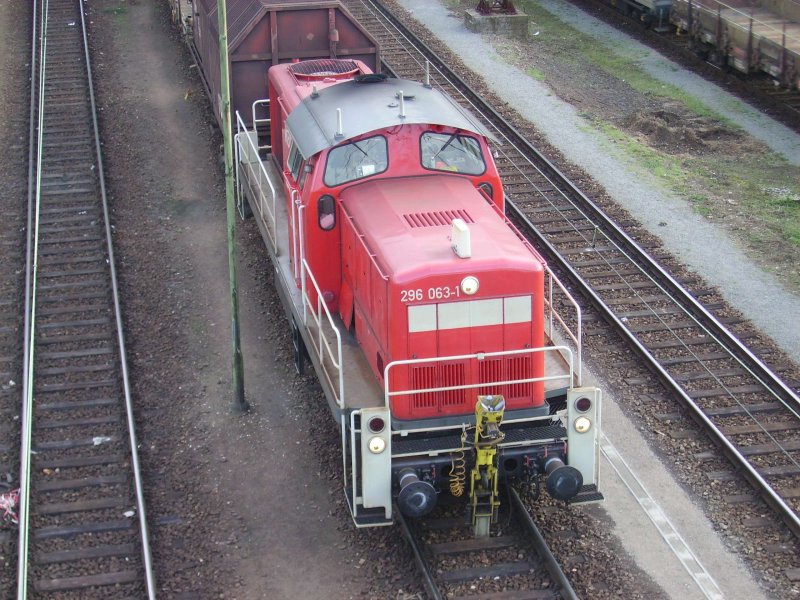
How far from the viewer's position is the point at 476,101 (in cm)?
2306

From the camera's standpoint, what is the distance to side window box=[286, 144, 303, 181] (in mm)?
12289

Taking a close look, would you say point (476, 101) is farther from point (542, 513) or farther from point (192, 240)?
point (542, 513)

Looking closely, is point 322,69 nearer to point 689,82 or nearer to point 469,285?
point 469,285

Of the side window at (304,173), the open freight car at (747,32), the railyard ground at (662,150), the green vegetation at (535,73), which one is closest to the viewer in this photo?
the side window at (304,173)

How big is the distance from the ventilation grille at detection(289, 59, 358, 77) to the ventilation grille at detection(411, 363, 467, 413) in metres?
5.97

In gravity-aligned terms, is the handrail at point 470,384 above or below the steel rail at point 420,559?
above

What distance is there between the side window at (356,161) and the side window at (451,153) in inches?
17.2

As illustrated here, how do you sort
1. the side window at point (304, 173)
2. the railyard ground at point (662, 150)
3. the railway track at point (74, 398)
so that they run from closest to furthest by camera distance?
the railway track at point (74, 398) < the side window at point (304, 173) < the railyard ground at point (662, 150)

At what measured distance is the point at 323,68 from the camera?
14891 mm

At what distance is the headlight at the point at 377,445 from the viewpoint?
9531 millimetres

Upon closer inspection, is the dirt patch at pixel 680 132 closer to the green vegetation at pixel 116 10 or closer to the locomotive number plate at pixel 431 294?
the locomotive number plate at pixel 431 294

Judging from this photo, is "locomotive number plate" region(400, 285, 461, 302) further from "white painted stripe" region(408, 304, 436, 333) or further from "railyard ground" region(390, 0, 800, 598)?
"railyard ground" region(390, 0, 800, 598)

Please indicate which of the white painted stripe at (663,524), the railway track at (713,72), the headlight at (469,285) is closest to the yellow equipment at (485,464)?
the headlight at (469,285)

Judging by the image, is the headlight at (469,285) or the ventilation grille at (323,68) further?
the ventilation grille at (323,68)
